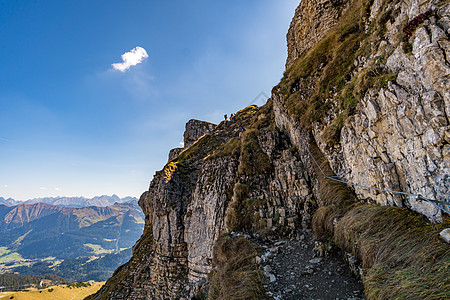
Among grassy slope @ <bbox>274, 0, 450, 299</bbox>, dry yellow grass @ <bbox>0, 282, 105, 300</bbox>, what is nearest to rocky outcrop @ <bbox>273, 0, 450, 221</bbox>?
grassy slope @ <bbox>274, 0, 450, 299</bbox>

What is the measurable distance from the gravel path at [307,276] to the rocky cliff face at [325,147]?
2.16 metres

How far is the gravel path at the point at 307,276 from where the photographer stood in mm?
7242

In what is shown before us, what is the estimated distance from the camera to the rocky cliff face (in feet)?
22.9

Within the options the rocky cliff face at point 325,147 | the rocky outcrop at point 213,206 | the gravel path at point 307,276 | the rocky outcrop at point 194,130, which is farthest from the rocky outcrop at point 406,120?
the rocky outcrop at point 194,130

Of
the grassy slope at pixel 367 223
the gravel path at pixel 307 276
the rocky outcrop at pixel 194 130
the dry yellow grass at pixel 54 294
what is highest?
the rocky outcrop at pixel 194 130

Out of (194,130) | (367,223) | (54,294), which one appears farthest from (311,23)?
(54,294)

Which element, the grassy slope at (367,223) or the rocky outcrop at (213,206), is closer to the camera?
the grassy slope at (367,223)

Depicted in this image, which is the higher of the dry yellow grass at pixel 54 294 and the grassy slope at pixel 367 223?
the grassy slope at pixel 367 223

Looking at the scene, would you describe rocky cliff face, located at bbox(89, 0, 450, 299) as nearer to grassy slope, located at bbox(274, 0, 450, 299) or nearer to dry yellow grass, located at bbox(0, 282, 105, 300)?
grassy slope, located at bbox(274, 0, 450, 299)

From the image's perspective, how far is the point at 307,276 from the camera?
8539 millimetres

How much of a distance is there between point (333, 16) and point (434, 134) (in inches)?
942

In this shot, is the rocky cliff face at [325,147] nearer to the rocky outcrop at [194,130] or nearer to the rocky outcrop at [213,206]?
the rocky outcrop at [213,206]

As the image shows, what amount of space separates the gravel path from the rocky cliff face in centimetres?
216

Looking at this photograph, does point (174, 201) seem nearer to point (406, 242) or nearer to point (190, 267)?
point (190, 267)
